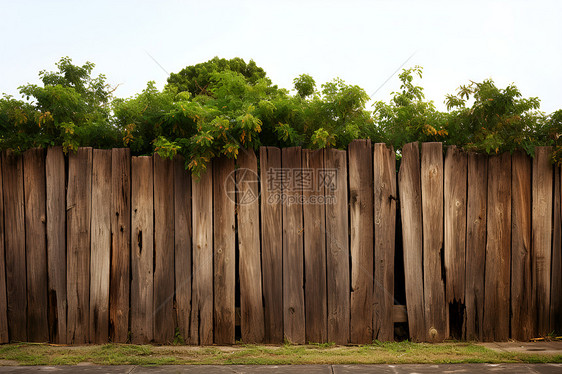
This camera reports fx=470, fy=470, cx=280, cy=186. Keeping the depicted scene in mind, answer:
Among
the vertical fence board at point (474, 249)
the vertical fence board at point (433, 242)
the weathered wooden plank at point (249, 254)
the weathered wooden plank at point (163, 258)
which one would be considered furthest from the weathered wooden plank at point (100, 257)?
the vertical fence board at point (474, 249)

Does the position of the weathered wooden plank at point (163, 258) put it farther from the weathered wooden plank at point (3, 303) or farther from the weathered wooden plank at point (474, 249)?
the weathered wooden plank at point (474, 249)

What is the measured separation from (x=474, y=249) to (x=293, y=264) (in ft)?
6.85

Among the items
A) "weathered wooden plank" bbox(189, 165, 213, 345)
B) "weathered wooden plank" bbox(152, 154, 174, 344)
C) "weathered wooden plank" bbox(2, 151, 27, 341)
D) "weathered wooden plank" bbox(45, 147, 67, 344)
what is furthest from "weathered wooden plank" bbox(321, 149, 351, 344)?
"weathered wooden plank" bbox(2, 151, 27, 341)

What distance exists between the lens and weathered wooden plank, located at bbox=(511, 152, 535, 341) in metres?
5.43

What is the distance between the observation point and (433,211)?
5.34m

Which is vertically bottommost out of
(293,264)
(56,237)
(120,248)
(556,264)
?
(556,264)

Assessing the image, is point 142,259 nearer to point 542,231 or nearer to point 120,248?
point 120,248

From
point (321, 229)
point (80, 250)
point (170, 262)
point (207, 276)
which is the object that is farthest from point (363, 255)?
point (80, 250)

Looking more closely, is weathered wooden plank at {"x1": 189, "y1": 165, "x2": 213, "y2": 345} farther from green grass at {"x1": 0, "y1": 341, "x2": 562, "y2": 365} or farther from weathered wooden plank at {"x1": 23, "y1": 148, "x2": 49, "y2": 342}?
weathered wooden plank at {"x1": 23, "y1": 148, "x2": 49, "y2": 342}

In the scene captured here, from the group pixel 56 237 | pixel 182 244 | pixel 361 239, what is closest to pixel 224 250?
pixel 182 244

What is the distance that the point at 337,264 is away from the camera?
17.3ft

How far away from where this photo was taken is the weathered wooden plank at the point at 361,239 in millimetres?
5285

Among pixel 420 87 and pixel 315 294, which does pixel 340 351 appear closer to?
pixel 315 294

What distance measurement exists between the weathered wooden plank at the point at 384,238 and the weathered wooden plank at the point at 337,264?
13.2 inches
